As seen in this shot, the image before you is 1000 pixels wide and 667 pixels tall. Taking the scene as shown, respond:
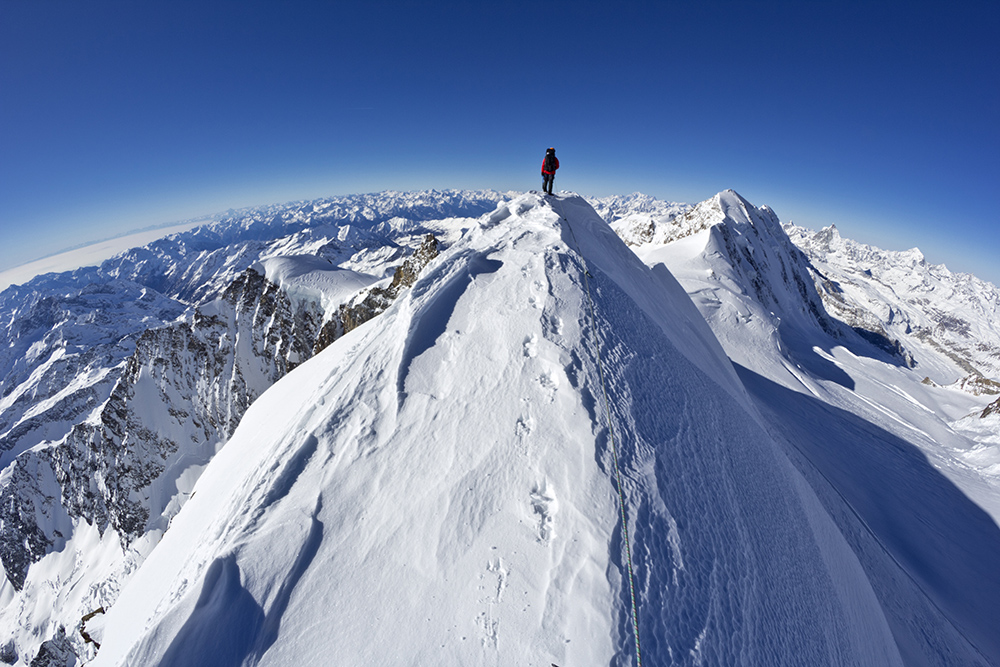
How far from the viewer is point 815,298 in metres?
61.9

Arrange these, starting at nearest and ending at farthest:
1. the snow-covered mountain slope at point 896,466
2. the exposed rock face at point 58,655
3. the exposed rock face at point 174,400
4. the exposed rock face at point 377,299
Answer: the snow-covered mountain slope at point 896,466 < the exposed rock face at point 377,299 < the exposed rock face at point 58,655 < the exposed rock face at point 174,400

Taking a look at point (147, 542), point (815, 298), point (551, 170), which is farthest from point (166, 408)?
point (815, 298)

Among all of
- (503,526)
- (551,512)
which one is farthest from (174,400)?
(551,512)

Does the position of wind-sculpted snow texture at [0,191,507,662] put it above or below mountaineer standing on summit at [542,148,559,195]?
below

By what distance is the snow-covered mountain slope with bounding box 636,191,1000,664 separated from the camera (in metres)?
9.83

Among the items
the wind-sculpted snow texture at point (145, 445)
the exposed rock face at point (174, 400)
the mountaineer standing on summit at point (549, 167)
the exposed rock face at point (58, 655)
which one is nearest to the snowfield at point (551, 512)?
the mountaineer standing on summit at point (549, 167)

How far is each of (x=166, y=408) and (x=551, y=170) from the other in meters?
78.2

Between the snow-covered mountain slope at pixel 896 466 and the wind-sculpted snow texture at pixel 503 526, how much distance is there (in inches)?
136

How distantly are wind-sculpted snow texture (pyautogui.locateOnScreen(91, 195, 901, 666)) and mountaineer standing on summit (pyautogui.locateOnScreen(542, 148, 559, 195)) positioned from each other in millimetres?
7507

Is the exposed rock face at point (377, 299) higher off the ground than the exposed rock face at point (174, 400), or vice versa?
the exposed rock face at point (377, 299)

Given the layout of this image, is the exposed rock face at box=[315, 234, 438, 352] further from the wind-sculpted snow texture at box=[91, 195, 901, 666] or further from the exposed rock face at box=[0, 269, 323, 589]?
the wind-sculpted snow texture at box=[91, 195, 901, 666]

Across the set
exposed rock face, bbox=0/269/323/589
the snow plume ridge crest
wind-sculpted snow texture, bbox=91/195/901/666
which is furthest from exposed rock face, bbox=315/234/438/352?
wind-sculpted snow texture, bbox=91/195/901/666

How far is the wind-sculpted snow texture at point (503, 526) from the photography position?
12.7 ft

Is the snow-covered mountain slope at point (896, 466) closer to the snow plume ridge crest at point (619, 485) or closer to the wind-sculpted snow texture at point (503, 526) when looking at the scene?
the wind-sculpted snow texture at point (503, 526)
